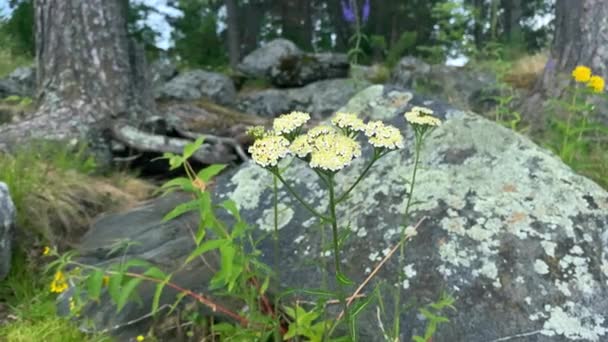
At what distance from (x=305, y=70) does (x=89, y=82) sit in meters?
6.15

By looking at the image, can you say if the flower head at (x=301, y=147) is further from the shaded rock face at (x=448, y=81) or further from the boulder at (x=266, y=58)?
the boulder at (x=266, y=58)

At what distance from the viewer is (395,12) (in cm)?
1814

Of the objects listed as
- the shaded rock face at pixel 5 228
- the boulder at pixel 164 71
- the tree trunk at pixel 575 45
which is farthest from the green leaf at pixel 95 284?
the boulder at pixel 164 71

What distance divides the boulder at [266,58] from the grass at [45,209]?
7.10m

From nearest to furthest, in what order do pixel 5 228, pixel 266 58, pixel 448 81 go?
pixel 5 228 < pixel 448 81 < pixel 266 58

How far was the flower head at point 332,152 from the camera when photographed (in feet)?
3.93

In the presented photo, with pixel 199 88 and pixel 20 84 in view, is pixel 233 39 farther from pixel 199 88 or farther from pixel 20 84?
pixel 20 84

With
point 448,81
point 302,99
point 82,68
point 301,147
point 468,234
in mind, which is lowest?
point 302,99

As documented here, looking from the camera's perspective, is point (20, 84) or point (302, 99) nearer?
point (20, 84)

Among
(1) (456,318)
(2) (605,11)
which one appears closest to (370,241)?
(1) (456,318)

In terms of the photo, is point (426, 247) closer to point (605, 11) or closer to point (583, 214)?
point (583, 214)

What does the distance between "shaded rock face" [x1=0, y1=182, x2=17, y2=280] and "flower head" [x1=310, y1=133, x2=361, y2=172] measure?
7.04 feet

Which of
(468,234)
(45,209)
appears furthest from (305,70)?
(468,234)

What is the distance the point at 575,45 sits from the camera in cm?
522
